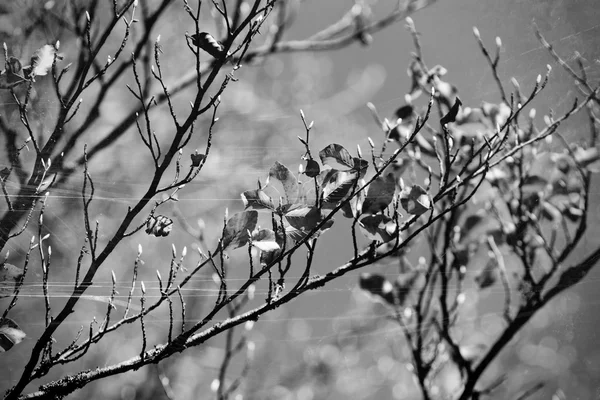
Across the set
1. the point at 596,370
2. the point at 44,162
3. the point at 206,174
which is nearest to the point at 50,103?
the point at 44,162

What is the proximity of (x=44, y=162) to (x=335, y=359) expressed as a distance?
0.87 m

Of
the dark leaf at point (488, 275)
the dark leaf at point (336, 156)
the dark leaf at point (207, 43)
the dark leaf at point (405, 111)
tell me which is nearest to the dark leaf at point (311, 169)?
the dark leaf at point (336, 156)

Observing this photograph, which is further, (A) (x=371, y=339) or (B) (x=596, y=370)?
(A) (x=371, y=339)

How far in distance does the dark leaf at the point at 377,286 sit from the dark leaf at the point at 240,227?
35cm

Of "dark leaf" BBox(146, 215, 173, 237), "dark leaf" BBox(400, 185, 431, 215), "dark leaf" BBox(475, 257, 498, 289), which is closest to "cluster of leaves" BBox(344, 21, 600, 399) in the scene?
"dark leaf" BBox(475, 257, 498, 289)

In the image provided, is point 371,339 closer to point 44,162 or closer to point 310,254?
point 310,254

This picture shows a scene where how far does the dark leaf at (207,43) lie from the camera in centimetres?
46

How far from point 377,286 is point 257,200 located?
0.41 meters

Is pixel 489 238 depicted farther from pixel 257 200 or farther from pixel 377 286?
pixel 257 200

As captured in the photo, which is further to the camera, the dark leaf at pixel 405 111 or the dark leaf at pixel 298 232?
the dark leaf at pixel 405 111

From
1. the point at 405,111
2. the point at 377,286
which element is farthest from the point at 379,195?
the point at 377,286

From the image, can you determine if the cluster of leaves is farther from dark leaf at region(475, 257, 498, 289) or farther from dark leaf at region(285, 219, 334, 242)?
dark leaf at region(285, 219, 334, 242)

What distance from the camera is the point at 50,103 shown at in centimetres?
54

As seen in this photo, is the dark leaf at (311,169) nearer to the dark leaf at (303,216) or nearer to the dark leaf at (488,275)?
the dark leaf at (303,216)
